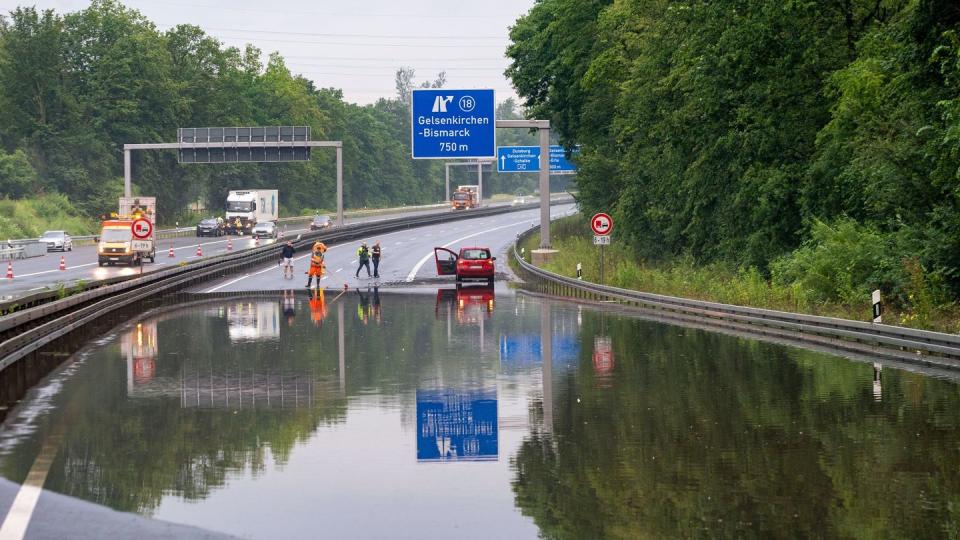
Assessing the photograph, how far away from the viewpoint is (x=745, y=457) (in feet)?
41.2

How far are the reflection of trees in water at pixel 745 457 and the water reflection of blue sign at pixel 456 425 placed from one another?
54 centimetres

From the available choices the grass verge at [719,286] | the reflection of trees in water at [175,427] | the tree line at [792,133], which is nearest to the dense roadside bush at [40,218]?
the grass verge at [719,286]

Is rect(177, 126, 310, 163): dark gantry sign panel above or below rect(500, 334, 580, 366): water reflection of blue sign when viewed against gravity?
above

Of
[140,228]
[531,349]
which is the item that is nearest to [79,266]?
[140,228]

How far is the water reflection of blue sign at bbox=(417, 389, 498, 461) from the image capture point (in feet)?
43.5

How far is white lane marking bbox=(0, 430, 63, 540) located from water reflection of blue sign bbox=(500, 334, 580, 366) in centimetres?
1027

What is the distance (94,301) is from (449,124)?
22664 millimetres

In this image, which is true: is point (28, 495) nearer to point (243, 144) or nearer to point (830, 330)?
point (830, 330)

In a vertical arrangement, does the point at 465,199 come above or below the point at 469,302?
above

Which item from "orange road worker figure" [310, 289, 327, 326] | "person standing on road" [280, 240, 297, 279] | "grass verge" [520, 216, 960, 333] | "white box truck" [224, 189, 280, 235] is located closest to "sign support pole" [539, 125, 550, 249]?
"grass verge" [520, 216, 960, 333]

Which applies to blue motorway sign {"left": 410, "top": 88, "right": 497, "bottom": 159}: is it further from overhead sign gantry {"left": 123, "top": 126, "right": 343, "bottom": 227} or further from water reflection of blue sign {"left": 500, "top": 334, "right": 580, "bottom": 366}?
overhead sign gantry {"left": 123, "top": 126, "right": 343, "bottom": 227}

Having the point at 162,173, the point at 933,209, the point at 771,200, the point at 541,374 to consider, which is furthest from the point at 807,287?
the point at 162,173

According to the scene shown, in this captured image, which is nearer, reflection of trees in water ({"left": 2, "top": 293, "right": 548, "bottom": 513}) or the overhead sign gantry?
reflection of trees in water ({"left": 2, "top": 293, "right": 548, "bottom": 513})

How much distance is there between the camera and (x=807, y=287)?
34.1 metres
